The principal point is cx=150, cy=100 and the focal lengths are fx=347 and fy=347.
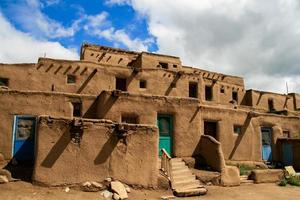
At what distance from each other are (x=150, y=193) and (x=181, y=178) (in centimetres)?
226

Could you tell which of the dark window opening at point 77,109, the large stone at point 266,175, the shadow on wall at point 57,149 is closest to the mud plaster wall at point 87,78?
the dark window opening at point 77,109

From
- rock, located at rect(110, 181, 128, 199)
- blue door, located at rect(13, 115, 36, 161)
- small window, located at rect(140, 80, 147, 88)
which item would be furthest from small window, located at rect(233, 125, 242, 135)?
blue door, located at rect(13, 115, 36, 161)

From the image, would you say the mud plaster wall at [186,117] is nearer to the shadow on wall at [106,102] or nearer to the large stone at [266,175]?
the shadow on wall at [106,102]

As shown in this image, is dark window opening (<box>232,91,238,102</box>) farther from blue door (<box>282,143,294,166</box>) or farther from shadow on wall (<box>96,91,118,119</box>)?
shadow on wall (<box>96,91,118,119</box>)

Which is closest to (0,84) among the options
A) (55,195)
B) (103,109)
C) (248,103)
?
(103,109)

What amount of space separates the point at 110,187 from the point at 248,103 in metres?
23.6

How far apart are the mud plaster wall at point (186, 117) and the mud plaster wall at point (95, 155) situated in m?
3.37

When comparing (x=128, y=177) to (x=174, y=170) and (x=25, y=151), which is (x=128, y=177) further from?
(x=25, y=151)

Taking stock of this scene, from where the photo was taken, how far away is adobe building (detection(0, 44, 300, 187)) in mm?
13188

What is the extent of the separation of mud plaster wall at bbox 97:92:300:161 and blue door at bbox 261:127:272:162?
1552 millimetres

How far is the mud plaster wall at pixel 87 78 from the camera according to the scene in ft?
71.2

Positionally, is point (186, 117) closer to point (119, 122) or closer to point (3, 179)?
point (119, 122)

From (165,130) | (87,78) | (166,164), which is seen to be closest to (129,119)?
(165,130)

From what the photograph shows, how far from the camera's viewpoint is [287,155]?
2280cm
